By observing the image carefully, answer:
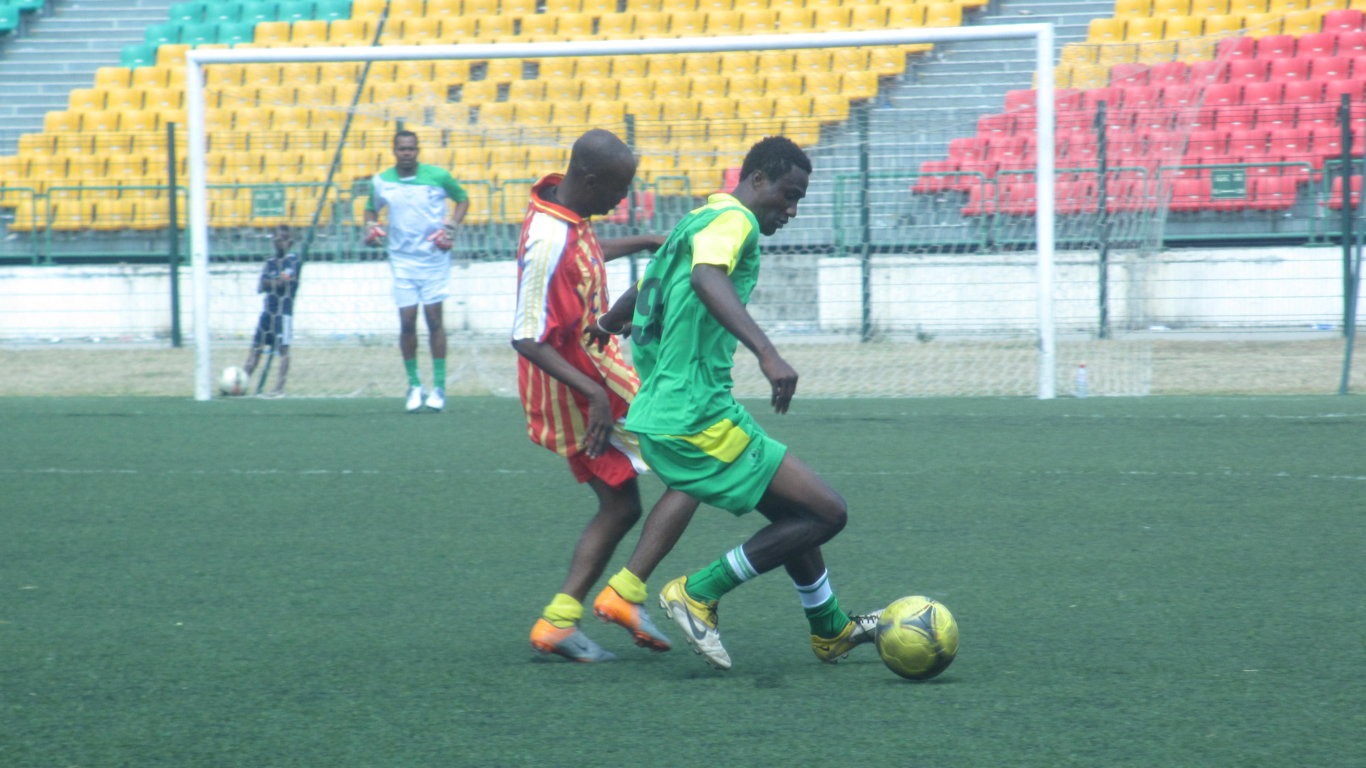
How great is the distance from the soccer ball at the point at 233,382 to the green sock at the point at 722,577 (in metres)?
7.57

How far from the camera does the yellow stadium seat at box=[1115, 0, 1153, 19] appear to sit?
16500 millimetres

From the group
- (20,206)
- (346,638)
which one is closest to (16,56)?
(20,206)

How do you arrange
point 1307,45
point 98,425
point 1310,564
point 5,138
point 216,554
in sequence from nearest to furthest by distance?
point 1310,564, point 216,554, point 98,425, point 1307,45, point 5,138

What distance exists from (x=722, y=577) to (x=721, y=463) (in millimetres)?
322

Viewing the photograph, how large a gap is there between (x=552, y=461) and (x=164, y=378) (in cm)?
595

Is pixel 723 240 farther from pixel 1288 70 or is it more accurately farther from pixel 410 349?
pixel 1288 70

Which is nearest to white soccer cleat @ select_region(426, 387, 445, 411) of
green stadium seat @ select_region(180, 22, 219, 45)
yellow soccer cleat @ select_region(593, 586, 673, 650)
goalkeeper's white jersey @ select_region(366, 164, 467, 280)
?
goalkeeper's white jersey @ select_region(366, 164, 467, 280)

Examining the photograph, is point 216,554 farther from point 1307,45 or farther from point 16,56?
point 16,56

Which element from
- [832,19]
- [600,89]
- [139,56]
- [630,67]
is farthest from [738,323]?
[139,56]

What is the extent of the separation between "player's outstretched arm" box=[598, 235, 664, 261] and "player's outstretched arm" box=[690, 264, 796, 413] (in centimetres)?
96

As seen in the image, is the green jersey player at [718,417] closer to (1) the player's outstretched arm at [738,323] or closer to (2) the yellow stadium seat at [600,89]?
(1) the player's outstretched arm at [738,323]

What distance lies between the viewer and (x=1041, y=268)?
384 inches

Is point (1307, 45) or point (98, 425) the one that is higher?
point (1307, 45)

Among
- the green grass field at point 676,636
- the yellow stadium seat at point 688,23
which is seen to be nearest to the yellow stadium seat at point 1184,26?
the yellow stadium seat at point 688,23
